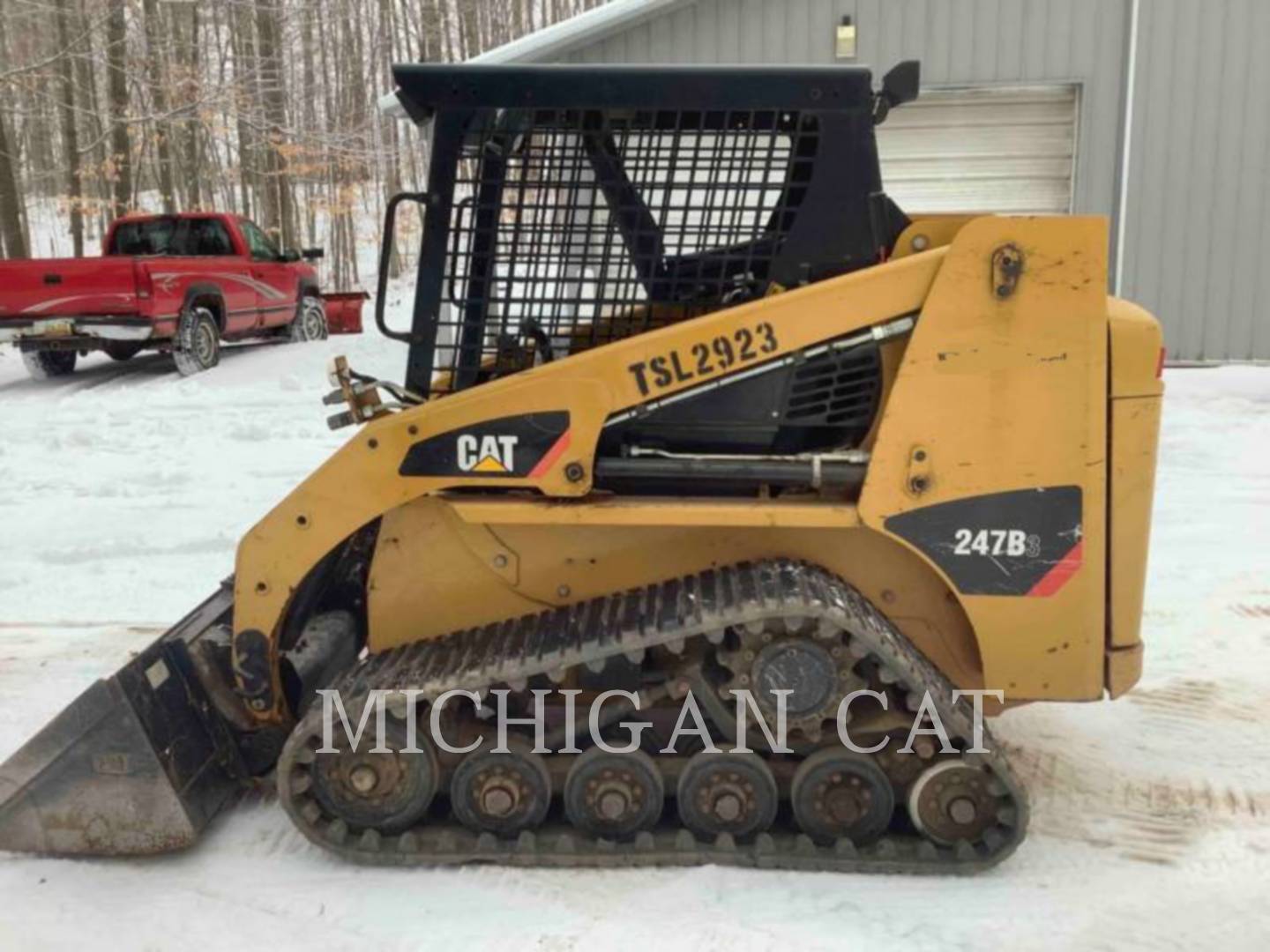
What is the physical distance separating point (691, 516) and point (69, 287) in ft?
37.9

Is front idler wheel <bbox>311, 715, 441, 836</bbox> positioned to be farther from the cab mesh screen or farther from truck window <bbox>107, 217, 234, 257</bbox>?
truck window <bbox>107, 217, 234, 257</bbox>

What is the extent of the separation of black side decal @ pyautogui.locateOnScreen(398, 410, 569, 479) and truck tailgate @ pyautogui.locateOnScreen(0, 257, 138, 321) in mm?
10796

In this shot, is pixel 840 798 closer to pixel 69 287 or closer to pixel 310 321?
pixel 69 287

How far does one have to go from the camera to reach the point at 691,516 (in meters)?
3.23

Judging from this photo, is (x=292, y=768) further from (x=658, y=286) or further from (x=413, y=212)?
(x=413, y=212)

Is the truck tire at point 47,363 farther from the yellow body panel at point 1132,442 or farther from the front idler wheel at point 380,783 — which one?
the yellow body panel at point 1132,442

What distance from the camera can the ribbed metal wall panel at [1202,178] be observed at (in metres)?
10.7

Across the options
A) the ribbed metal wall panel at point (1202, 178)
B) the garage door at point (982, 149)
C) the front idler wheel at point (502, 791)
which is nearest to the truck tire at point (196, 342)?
the garage door at point (982, 149)

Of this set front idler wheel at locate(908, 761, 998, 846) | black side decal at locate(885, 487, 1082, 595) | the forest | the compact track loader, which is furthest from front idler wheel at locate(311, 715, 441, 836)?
the forest

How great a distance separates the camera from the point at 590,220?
3.38m

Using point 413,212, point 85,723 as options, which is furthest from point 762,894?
point 413,212

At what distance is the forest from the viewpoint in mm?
19625

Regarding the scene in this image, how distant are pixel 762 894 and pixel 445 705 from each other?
3.35ft

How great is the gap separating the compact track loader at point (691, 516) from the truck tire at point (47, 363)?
11.8 m
